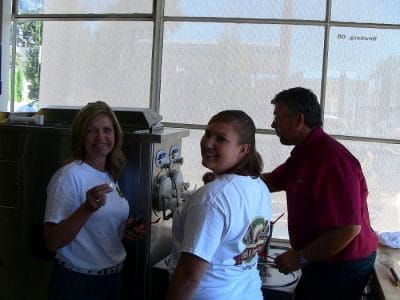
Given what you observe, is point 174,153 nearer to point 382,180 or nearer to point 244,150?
point 244,150

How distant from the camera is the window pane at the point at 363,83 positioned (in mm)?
2795

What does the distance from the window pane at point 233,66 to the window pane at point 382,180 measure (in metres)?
0.52

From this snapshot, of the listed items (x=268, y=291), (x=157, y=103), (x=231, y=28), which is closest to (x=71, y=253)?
(x=268, y=291)

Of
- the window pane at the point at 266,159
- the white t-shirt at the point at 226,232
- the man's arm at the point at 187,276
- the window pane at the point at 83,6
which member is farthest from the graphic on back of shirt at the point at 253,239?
the window pane at the point at 83,6

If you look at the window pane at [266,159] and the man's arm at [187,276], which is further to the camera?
the window pane at [266,159]

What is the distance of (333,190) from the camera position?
1788mm

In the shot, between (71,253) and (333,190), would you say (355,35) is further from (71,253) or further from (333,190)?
(71,253)

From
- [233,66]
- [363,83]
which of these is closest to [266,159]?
[233,66]

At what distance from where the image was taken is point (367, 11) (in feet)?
9.20

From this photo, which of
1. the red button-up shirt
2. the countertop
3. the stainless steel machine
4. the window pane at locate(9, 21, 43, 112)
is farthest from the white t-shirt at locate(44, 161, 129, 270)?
the window pane at locate(9, 21, 43, 112)

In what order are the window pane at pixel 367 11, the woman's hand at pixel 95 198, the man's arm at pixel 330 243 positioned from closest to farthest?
the woman's hand at pixel 95 198 < the man's arm at pixel 330 243 < the window pane at pixel 367 11

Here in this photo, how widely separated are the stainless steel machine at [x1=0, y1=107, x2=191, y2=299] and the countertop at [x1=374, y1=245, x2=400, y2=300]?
105 centimetres

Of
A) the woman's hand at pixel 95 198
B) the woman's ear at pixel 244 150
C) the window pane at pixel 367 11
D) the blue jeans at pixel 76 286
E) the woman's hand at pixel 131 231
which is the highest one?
the window pane at pixel 367 11

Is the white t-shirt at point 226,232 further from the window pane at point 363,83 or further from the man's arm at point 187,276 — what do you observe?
the window pane at point 363,83
